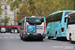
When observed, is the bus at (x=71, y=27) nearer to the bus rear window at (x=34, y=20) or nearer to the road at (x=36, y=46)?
the road at (x=36, y=46)

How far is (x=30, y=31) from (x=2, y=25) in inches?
3815

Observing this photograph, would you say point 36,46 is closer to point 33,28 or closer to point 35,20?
point 33,28

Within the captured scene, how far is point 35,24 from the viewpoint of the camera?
2511 cm

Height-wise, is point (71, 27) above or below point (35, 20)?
below

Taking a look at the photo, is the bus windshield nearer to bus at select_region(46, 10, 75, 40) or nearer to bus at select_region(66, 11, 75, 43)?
bus at select_region(46, 10, 75, 40)

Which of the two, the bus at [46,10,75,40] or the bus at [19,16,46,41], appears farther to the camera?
the bus at [19,16,46,41]

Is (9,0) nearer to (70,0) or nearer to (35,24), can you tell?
(70,0)

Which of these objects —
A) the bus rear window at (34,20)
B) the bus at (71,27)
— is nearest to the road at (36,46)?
the bus at (71,27)

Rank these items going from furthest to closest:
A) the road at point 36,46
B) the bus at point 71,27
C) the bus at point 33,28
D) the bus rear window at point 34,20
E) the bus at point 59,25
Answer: the bus rear window at point 34,20 → the bus at point 33,28 → the bus at point 59,25 → the bus at point 71,27 → the road at point 36,46

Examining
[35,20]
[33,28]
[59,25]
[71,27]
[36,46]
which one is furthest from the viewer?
[35,20]

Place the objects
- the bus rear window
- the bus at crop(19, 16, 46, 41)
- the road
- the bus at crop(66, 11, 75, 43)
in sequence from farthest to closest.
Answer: the bus rear window → the bus at crop(19, 16, 46, 41) → the bus at crop(66, 11, 75, 43) → the road

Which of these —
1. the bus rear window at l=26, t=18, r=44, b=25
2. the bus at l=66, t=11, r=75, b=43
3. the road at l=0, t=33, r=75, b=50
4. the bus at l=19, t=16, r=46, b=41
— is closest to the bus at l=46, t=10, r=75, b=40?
the bus at l=66, t=11, r=75, b=43

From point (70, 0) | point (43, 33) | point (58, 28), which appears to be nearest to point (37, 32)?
point (43, 33)

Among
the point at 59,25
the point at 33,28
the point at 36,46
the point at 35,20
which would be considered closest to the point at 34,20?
the point at 35,20
